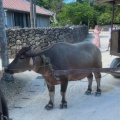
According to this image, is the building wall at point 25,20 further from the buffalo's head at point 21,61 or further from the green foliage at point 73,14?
the buffalo's head at point 21,61

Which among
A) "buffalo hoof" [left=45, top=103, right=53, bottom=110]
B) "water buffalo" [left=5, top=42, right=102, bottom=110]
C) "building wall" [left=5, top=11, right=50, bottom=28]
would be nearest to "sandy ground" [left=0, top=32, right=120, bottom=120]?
"buffalo hoof" [left=45, top=103, right=53, bottom=110]

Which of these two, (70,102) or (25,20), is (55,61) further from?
(25,20)

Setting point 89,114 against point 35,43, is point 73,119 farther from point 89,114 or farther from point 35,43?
point 35,43

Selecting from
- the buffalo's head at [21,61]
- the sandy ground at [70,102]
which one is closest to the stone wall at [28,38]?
the sandy ground at [70,102]

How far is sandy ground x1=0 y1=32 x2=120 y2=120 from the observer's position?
5.37 m

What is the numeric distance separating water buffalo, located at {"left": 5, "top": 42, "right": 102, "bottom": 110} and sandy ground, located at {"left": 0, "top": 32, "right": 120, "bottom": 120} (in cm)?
29

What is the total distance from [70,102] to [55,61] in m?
1.21

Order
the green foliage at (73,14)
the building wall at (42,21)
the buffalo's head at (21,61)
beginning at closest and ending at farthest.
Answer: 1. the buffalo's head at (21,61)
2. the building wall at (42,21)
3. the green foliage at (73,14)

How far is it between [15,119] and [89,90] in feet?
7.56

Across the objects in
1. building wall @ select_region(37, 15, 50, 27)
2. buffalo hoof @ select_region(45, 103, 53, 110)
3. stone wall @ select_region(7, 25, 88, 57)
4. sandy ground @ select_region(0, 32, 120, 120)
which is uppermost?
building wall @ select_region(37, 15, 50, 27)

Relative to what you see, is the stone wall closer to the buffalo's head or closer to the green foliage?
the buffalo's head

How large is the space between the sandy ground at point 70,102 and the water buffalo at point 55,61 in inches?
11.4

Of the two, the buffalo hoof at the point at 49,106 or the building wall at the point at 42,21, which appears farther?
the building wall at the point at 42,21

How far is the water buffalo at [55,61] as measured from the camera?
5.04m
